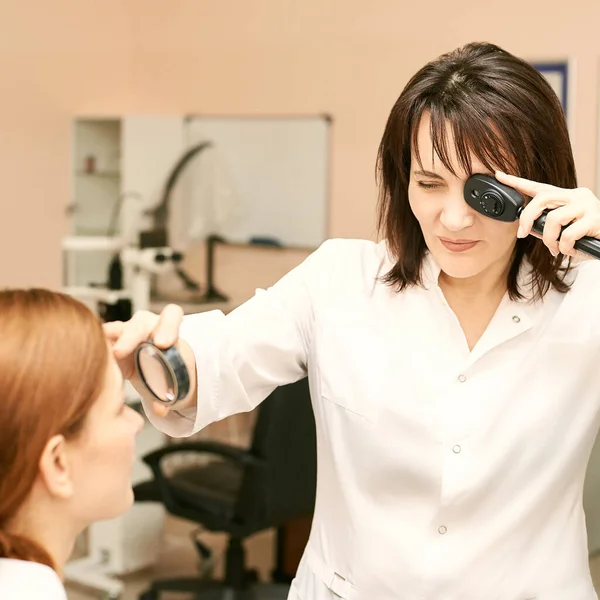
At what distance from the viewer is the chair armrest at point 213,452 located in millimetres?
2851

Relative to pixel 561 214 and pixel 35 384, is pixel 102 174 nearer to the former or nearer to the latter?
pixel 561 214

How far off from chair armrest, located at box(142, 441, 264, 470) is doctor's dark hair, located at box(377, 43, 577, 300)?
1.54m

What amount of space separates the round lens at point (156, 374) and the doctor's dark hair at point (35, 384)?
6.1 inches

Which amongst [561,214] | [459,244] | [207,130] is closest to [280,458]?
[459,244]

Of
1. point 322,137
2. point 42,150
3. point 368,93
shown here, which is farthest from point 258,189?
point 42,150

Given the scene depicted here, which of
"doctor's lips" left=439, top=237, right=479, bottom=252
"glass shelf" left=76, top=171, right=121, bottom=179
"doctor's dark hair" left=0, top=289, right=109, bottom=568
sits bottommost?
"doctor's dark hair" left=0, top=289, right=109, bottom=568

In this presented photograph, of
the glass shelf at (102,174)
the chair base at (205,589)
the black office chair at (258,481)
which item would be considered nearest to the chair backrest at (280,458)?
the black office chair at (258,481)

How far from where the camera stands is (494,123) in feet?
4.16

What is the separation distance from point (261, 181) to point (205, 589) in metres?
2.32

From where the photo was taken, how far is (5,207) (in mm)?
5191

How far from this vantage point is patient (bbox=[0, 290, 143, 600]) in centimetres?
97

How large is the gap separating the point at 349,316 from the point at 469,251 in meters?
0.21

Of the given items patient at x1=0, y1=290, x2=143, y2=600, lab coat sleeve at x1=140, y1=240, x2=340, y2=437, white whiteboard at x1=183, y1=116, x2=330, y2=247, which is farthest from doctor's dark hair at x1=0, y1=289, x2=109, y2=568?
white whiteboard at x1=183, y1=116, x2=330, y2=247

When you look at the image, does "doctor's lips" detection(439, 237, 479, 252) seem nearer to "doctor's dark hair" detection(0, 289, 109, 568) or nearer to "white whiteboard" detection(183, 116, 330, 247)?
"doctor's dark hair" detection(0, 289, 109, 568)
